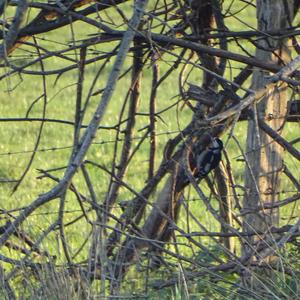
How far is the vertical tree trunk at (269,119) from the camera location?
A: 4059 millimetres

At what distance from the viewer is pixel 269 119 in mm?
4145

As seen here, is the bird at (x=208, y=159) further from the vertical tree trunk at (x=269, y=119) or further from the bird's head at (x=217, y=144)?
the vertical tree trunk at (x=269, y=119)

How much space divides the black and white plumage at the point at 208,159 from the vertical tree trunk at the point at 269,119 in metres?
0.17

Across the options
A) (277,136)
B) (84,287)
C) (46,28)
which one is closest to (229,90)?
(277,136)

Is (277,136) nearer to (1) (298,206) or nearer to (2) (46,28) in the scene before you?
(1) (298,206)

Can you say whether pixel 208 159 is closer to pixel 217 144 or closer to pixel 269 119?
pixel 217 144

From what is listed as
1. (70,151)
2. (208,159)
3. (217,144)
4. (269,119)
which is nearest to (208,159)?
(208,159)

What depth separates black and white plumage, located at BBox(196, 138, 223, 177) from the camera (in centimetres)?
398

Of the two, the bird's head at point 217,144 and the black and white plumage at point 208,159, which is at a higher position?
the bird's head at point 217,144

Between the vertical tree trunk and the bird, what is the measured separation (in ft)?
0.57

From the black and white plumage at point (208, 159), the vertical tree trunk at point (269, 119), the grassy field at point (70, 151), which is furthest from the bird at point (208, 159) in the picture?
the grassy field at point (70, 151)

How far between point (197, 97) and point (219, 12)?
1.32 feet

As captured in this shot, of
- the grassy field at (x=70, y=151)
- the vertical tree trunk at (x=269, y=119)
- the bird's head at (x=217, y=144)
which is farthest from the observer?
the grassy field at (x=70, y=151)

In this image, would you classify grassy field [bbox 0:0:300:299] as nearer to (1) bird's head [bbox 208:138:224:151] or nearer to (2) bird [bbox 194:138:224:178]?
(2) bird [bbox 194:138:224:178]
